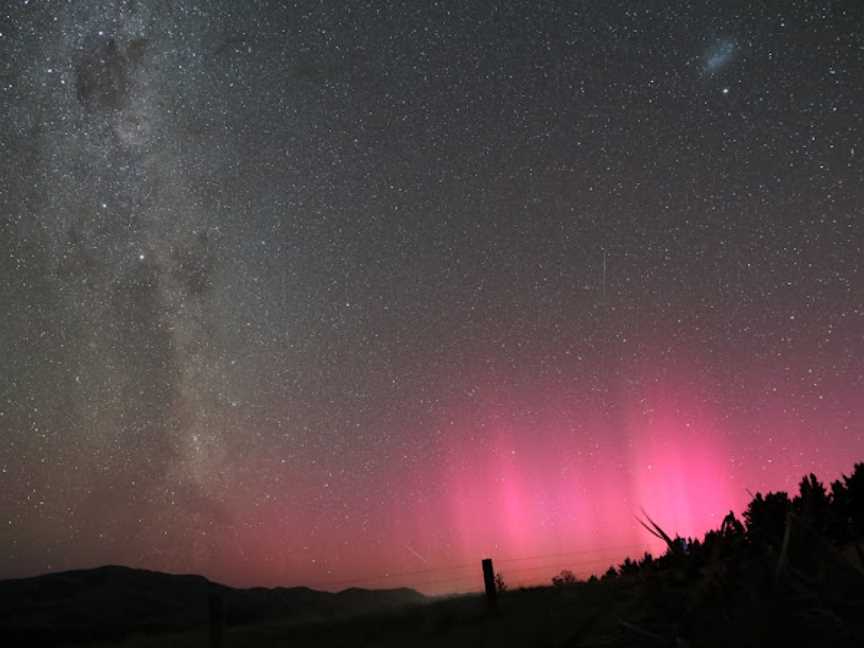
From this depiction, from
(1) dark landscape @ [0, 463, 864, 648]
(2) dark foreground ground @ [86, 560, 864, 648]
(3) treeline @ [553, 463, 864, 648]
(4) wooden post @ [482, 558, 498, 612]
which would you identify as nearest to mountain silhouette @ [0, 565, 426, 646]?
(2) dark foreground ground @ [86, 560, 864, 648]

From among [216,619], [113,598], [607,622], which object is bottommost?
[607,622]

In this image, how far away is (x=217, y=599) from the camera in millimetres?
11422

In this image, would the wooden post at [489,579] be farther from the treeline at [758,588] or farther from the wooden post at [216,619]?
the treeline at [758,588]

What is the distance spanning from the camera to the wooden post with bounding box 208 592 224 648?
11352 millimetres

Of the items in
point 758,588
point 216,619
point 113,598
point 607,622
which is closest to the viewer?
point 758,588

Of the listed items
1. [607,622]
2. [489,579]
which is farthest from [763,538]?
[489,579]

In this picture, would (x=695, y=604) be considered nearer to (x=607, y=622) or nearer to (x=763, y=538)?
(x=763, y=538)

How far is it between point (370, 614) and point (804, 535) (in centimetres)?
1318

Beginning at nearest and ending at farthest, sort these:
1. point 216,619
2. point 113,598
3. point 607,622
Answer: point 607,622
point 216,619
point 113,598

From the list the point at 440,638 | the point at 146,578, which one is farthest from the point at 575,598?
the point at 146,578

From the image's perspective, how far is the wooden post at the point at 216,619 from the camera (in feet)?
37.2

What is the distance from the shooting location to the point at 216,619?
1152 centimetres

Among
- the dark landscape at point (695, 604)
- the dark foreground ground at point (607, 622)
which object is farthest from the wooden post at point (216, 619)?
the dark foreground ground at point (607, 622)

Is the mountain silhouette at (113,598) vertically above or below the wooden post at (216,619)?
above
